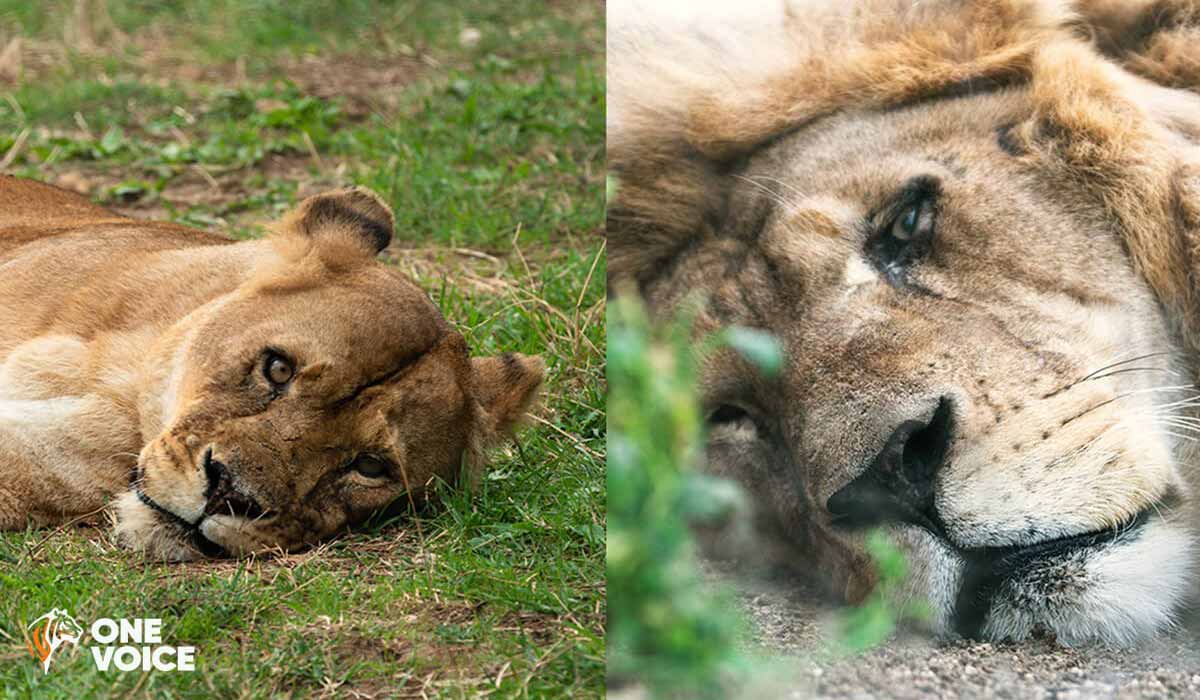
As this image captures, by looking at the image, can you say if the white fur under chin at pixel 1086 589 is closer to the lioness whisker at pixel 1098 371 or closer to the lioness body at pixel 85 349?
the lioness whisker at pixel 1098 371

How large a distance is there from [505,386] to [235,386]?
32.7 inches

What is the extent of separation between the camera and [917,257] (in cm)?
214

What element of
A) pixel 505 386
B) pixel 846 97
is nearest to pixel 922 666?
pixel 846 97

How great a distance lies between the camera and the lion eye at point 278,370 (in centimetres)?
357

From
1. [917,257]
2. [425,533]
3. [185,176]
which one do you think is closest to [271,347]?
[425,533]

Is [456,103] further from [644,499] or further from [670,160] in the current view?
[644,499]

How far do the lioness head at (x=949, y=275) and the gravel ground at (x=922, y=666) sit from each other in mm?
44

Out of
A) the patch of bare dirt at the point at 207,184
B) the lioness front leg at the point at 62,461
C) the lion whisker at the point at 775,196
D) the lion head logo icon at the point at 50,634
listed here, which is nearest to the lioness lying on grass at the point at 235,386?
the lioness front leg at the point at 62,461

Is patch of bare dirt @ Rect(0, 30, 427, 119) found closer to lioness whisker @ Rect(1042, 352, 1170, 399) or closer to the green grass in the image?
the green grass

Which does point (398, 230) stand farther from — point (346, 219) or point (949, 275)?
point (949, 275)

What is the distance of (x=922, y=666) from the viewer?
2109mm

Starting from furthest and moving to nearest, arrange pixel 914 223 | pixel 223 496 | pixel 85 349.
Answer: pixel 85 349 < pixel 223 496 < pixel 914 223

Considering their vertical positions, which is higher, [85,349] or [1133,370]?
[1133,370]

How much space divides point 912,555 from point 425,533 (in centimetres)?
194
